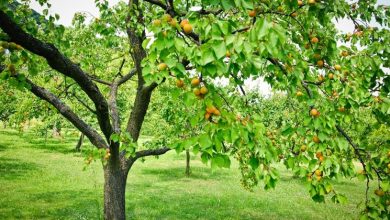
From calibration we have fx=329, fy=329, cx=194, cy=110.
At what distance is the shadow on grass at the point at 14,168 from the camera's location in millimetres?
21931

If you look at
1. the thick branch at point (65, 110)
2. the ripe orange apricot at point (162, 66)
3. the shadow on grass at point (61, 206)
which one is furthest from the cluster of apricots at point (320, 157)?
the shadow on grass at point (61, 206)

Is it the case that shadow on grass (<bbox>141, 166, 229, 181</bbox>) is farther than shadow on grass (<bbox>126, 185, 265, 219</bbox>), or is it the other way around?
shadow on grass (<bbox>141, 166, 229, 181</bbox>)

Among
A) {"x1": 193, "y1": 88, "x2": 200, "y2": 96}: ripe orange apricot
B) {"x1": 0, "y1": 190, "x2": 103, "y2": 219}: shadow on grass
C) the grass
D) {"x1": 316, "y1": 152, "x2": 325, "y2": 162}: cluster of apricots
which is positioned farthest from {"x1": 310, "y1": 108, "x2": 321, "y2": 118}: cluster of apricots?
the grass

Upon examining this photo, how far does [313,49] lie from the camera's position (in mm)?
4520

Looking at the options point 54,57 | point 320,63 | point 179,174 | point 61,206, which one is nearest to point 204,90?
point 320,63

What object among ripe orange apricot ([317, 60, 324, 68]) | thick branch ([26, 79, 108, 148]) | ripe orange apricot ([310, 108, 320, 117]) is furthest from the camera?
thick branch ([26, 79, 108, 148])

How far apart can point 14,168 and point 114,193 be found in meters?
19.6

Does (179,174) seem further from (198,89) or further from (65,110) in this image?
(198,89)

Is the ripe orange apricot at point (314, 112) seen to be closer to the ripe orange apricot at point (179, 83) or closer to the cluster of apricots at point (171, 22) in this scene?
the ripe orange apricot at point (179, 83)

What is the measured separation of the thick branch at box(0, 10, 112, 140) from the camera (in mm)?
4766

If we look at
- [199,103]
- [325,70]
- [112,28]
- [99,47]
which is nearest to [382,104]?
[325,70]

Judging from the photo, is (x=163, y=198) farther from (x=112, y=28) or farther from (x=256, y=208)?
(x=112, y=28)

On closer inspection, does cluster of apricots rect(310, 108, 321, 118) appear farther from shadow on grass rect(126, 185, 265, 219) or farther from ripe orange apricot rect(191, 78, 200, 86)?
shadow on grass rect(126, 185, 265, 219)

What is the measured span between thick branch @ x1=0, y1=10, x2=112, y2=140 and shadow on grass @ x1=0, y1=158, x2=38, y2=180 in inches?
709
